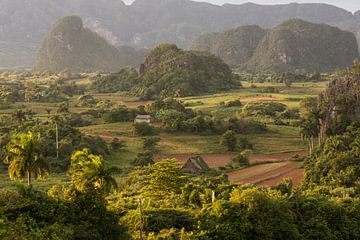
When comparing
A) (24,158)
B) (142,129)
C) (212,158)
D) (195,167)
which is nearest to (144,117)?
(142,129)

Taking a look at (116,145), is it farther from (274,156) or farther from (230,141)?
(274,156)

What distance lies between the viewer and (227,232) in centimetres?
2338

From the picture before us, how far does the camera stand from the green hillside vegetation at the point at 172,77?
11469 centimetres

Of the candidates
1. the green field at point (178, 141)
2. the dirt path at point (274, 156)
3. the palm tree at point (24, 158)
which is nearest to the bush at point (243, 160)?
the dirt path at point (274, 156)

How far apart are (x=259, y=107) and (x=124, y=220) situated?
65004 millimetres

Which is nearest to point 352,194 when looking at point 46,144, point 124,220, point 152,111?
point 124,220

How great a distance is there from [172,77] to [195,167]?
74.7 m

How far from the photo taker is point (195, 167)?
45625 millimetres

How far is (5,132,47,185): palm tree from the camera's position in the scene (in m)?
28.5

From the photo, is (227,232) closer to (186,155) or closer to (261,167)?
(261,167)

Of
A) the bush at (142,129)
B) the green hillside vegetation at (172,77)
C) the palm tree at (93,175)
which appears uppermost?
the green hillside vegetation at (172,77)

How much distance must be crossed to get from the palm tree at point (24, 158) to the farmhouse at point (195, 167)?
61.7 feet

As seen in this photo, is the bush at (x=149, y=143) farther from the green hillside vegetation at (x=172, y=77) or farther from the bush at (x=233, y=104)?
the green hillside vegetation at (x=172, y=77)

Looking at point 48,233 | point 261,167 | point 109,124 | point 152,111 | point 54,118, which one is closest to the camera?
point 48,233
